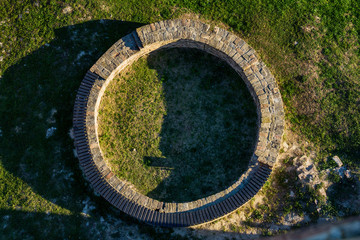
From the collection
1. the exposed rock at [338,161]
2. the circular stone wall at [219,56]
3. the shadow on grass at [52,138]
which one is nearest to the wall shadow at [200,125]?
the circular stone wall at [219,56]

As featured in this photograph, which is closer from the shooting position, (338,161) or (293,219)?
(293,219)

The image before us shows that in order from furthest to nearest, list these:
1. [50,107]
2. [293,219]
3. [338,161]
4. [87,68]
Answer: [87,68] < [50,107] < [338,161] < [293,219]

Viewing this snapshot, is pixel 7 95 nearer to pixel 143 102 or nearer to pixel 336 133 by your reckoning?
pixel 143 102

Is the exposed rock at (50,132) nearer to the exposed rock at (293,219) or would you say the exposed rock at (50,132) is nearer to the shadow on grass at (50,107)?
the shadow on grass at (50,107)

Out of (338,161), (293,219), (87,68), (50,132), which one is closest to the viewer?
(293,219)

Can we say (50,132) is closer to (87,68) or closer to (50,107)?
(50,107)

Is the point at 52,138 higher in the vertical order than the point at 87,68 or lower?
lower

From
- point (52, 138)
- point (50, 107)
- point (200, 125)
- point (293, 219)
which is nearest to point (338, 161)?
point (293, 219)

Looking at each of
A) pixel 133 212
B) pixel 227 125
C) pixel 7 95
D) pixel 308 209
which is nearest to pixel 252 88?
pixel 227 125
